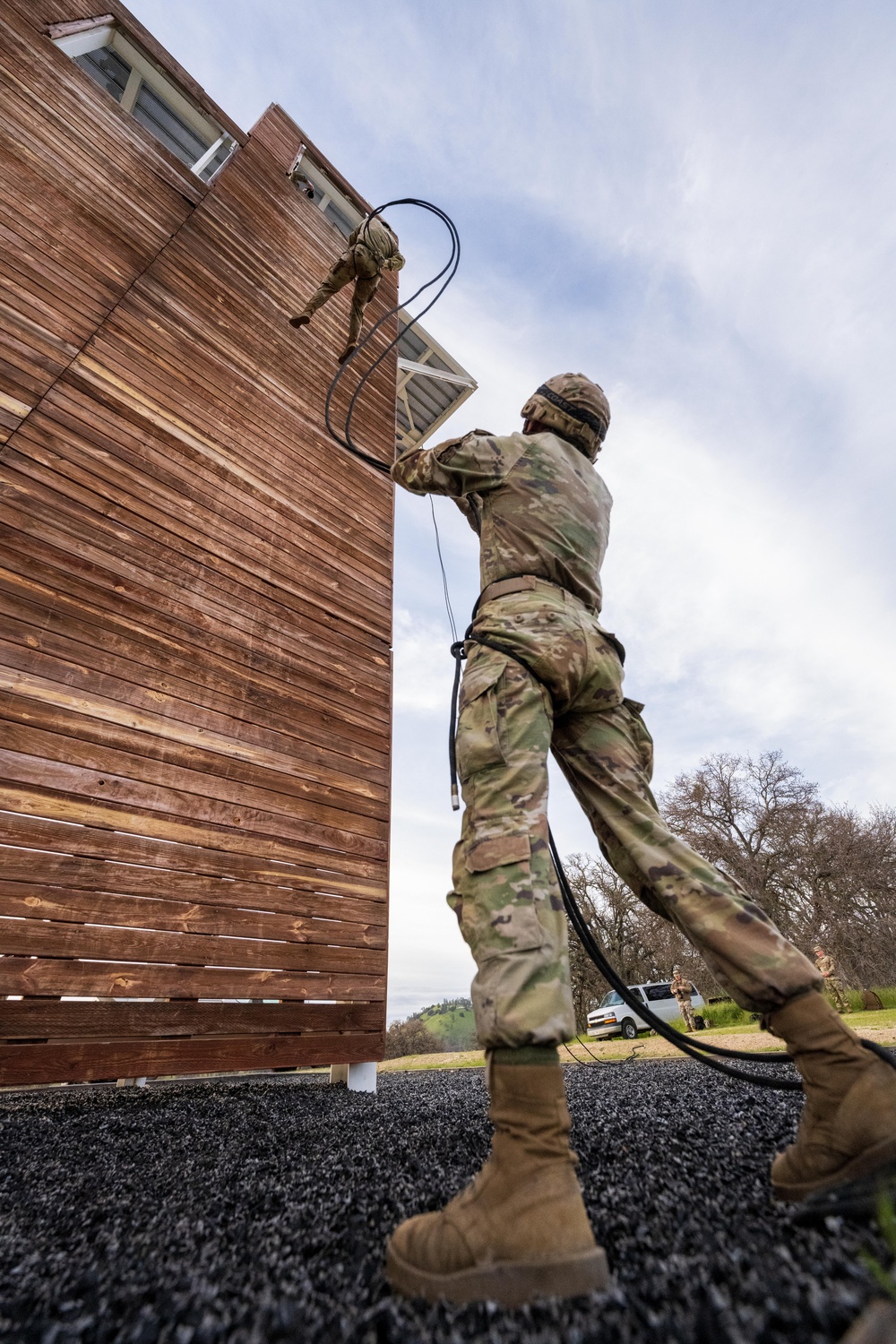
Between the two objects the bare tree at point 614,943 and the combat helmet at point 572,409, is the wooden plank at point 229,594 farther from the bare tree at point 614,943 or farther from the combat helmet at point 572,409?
the bare tree at point 614,943

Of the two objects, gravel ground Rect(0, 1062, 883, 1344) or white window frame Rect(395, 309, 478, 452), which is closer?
gravel ground Rect(0, 1062, 883, 1344)

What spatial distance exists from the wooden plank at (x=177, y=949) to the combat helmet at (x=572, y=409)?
3.40 meters

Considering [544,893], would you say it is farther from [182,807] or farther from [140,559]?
[140,559]

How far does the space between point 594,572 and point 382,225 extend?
5.76m

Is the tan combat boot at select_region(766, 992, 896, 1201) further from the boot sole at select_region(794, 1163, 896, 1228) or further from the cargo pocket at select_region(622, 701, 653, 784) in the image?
the cargo pocket at select_region(622, 701, 653, 784)

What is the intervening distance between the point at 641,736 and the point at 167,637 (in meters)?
3.39

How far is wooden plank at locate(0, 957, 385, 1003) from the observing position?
9.93ft

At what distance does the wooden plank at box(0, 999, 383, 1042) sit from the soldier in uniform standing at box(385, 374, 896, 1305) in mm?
2865

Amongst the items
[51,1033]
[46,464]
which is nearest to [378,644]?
[46,464]

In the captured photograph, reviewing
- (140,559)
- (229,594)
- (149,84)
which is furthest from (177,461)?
(149,84)

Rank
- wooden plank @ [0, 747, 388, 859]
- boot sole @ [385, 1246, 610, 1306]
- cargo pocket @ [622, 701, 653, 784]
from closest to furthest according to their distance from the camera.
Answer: boot sole @ [385, 1246, 610, 1306]
cargo pocket @ [622, 701, 653, 784]
wooden plank @ [0, 747, 388, 859]

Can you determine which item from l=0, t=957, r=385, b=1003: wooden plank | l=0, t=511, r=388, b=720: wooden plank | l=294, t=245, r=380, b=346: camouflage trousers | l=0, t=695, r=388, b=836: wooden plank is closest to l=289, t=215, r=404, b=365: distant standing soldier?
l=294, t=245, r=380, b=346: camouflage trousers

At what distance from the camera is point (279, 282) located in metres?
6.24

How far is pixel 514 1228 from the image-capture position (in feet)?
3.24
